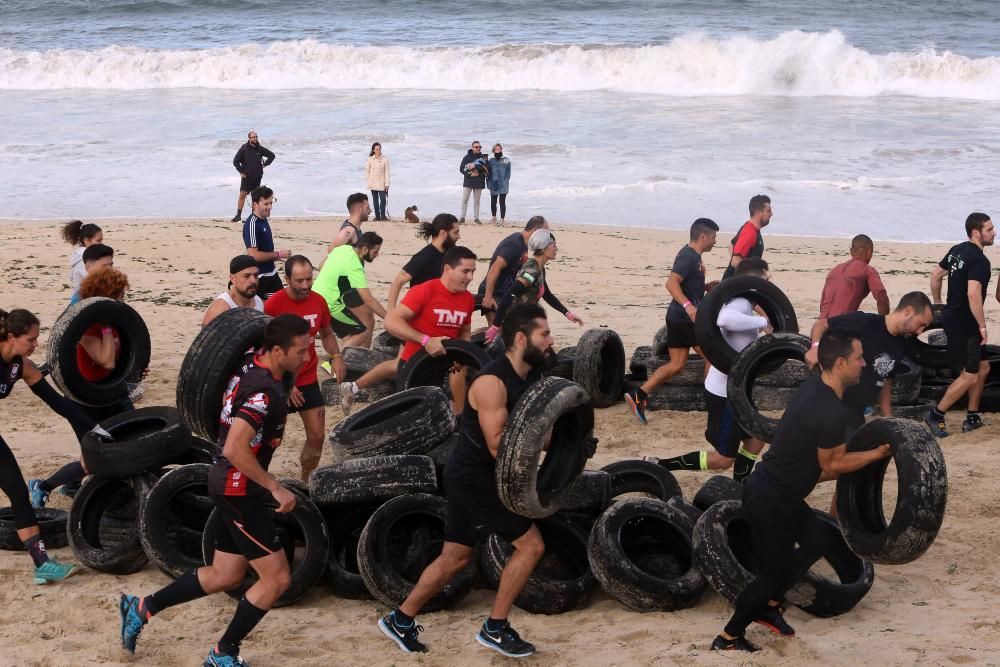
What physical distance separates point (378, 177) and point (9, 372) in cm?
1618

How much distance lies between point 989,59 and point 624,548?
4165 cm

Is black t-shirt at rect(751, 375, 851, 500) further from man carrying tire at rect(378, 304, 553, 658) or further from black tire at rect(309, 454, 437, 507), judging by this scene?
black tire at rect(309, 454, 437, 507)

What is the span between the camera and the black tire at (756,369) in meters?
7.71

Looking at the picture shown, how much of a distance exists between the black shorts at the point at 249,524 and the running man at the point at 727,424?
150 inches

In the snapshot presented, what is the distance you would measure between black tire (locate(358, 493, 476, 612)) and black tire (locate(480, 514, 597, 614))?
192 mm

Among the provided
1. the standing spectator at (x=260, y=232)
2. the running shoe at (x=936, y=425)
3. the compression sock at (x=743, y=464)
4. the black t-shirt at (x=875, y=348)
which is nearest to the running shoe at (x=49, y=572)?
the standing spectator at (x=260, y=232)

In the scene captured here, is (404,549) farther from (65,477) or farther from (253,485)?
(65,477)

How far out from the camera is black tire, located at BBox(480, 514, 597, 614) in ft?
20.4

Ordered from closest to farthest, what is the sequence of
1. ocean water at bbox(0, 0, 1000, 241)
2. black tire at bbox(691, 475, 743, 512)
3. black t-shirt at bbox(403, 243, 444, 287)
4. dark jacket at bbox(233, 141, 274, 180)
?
black tire at bbox(691, 475, 743, 512), black t-shirt at bbox(403, 243, 444, 287), dark jacket at bbox(233, 141, 274, 180), ocean water at bbox(0, 0, 1000, 241)

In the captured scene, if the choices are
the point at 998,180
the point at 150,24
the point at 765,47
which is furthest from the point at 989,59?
the point at 150,24

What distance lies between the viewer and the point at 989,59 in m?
42.2

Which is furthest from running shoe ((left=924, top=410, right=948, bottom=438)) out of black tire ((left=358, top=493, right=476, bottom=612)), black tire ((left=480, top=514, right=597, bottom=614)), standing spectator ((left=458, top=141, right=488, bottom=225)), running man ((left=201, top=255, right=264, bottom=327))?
standing spectator ((left=458, top=141, right=488, bottom=225))

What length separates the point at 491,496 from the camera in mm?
5496

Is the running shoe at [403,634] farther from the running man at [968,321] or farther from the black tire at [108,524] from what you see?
the running man at [968,321]
